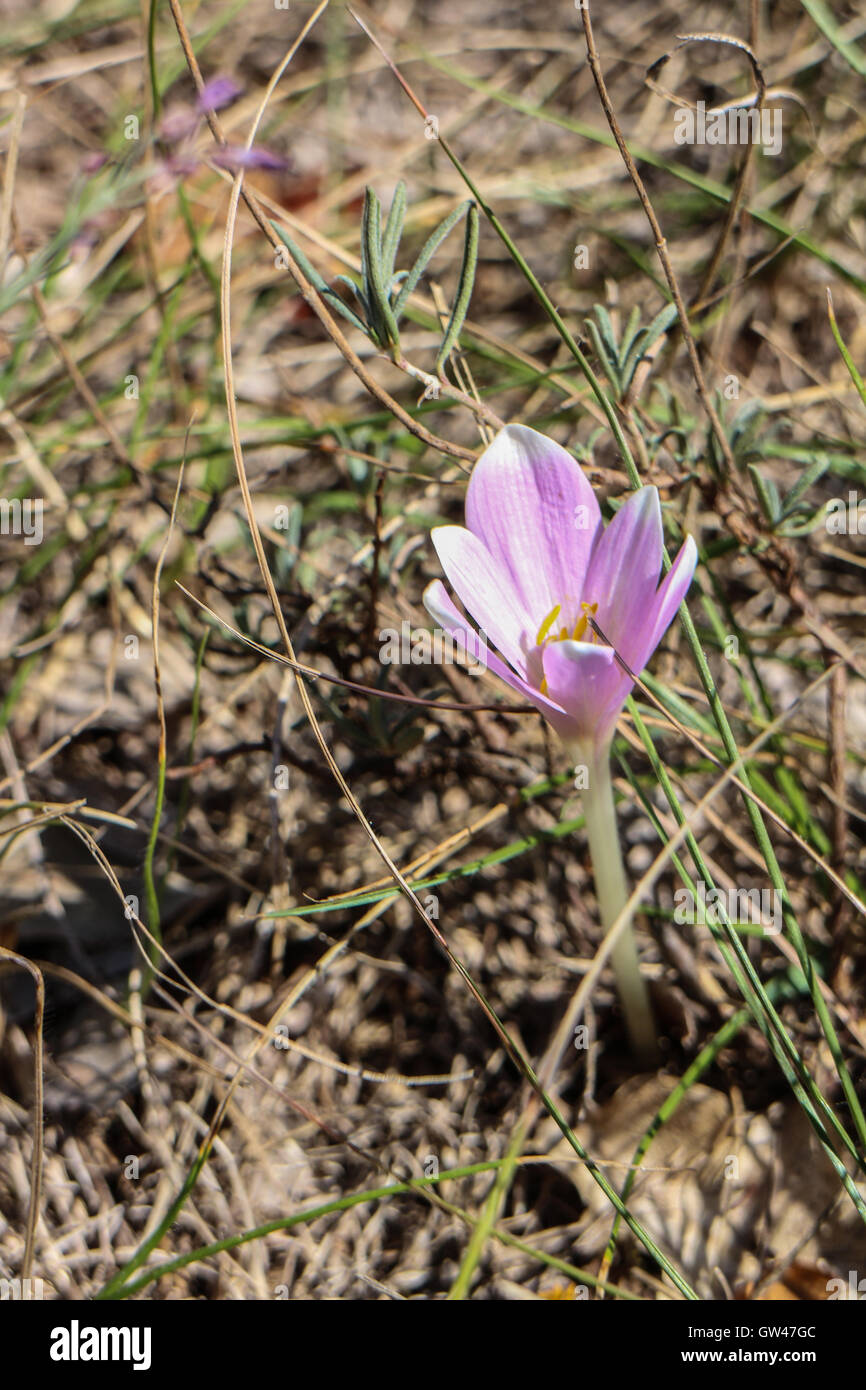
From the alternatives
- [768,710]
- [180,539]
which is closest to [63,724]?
[180,539]

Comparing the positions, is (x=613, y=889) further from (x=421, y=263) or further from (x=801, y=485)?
(x=421, y=263)

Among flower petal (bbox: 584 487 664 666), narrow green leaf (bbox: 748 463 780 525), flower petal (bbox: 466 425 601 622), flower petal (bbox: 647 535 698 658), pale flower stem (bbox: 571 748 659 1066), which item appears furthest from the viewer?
narrow green leaf (bbox: 748 463 780 525)

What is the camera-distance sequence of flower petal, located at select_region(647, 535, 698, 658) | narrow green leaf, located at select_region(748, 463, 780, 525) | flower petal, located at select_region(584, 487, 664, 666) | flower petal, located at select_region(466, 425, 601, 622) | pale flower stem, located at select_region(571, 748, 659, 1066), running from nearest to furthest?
flower petal, located at select_region(647, 535, 698, 658)
flower petal, located at select_region(584, 487, 664, 666)
flower petal, located at select_region(466, 425, 601, 622)
pale flower stem, located at select_region(571, 748, 659, 1066)
narrow green leaf, located at select_region(748, 463, 780, 525)

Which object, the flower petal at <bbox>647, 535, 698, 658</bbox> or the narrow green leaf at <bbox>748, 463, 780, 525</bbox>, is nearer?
the flower petal at <bbox>647, 535, 698, 658</bbox>

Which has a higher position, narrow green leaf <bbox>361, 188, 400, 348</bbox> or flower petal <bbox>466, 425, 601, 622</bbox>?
narrow green leaf <bbox>361, 188, 400, 348</bbox>

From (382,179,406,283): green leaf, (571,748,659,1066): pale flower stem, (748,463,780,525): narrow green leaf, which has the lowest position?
(571,748,659,1066): pale flower stem

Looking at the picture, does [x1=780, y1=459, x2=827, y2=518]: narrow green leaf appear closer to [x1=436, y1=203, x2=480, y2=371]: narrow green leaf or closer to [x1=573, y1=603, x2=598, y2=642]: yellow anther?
[x1=573, y1=603, x2=598, y2=642]: yellow anther

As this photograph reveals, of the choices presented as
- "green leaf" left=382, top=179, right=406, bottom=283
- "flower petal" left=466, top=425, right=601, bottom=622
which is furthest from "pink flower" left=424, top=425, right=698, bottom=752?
"green leaf" left=382, top=179, right=406, bottom=283
